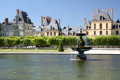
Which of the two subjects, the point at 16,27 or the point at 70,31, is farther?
the point at 16,27

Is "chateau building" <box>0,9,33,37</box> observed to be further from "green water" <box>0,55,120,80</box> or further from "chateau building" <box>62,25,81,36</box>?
"green water" <box>0,55,120,80</box>

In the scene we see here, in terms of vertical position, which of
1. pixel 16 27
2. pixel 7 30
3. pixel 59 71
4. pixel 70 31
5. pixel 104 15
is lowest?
pixel 59 71

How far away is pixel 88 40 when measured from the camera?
211 feet

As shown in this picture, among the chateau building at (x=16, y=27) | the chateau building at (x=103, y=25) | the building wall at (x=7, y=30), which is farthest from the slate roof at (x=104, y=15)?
the building wall at (x=7, y=30)

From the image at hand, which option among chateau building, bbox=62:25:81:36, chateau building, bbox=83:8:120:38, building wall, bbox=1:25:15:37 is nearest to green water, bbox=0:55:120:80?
chateau building, bbox=83:8:120:38

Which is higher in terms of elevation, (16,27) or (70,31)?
(16,27)

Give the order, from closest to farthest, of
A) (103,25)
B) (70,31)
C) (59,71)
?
(59,71) < (103,25) < (70,31)

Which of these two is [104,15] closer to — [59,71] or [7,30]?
[7,30]

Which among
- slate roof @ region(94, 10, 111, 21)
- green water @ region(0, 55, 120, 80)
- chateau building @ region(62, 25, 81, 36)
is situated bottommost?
green water @ region(0, 55, 120, 80)

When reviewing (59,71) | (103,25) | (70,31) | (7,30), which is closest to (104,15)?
(103,25)

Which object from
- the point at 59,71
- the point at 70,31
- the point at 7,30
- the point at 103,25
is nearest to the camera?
the point at 59,71

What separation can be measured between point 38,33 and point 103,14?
34027 mm

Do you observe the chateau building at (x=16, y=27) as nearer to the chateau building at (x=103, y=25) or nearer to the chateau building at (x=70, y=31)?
the chateau building at (x=70, y=31)

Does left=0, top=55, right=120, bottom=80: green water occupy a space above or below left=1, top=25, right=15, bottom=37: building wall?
below
